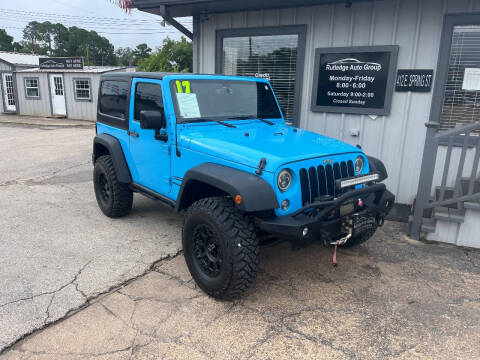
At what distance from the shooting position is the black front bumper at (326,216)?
2857mm

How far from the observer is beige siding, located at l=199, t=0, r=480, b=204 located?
203 inches

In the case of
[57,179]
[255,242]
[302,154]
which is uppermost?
[302,154]

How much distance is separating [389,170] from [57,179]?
20.1 ft

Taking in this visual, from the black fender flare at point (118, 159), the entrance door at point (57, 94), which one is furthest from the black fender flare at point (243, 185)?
the entrance door at point (57, 94)

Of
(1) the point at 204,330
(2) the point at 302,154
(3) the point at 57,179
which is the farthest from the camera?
(3) the point at 57,179

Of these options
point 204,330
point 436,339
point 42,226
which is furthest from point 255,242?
point 42,226

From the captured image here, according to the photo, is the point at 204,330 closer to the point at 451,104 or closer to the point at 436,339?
the point at 436,339

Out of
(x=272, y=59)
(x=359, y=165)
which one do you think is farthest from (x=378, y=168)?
(x=272, y=59)

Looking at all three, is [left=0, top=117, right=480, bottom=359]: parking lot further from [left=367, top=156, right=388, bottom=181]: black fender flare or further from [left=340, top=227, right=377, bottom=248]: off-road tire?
[left=367, top=156, right=388, bottom=181]: black fender flare

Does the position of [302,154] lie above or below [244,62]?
below

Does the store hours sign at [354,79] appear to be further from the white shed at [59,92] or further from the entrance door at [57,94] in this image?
the entrance door at [57,94]

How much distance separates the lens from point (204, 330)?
289 cm

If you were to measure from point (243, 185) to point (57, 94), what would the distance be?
61.7 ft

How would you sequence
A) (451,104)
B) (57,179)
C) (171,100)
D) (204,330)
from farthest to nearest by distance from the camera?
1. (57,179)
2. (451,104)
3. (171,100)
4. (204,330)
